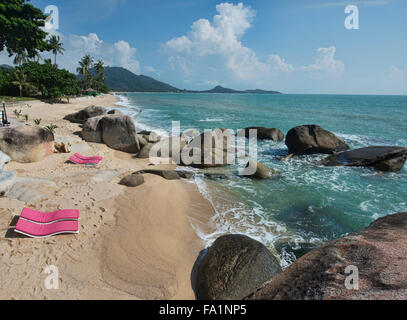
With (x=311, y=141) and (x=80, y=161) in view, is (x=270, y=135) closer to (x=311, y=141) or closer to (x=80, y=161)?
(x=311, y=141)

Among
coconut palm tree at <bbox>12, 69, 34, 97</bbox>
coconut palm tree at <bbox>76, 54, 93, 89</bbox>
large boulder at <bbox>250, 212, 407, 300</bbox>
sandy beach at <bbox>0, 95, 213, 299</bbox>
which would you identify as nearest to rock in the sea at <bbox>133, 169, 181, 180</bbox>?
sandy beach at <bbox>0, 95, 213, 299</bbox>

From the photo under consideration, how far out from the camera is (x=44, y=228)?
6078mm

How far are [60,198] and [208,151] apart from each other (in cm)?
822

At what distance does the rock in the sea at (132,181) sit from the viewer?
9.58m

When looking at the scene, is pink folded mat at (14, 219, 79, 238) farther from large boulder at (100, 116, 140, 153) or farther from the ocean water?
large boulder at (100, 116, 140, 153)

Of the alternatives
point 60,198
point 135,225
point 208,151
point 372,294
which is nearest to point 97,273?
point 135,225

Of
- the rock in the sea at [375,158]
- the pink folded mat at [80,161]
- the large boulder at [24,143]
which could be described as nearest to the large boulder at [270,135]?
the rock in the sea at [375,158]

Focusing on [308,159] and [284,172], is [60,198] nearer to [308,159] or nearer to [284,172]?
[284,172]

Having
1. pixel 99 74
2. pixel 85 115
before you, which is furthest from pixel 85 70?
pixel 85 115

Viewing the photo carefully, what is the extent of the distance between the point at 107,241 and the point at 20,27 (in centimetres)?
4077

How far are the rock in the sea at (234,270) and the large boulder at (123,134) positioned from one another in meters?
11.0

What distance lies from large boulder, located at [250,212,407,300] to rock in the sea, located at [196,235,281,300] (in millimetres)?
548

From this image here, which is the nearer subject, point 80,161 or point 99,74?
point 80,161

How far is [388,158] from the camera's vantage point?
13.4m
